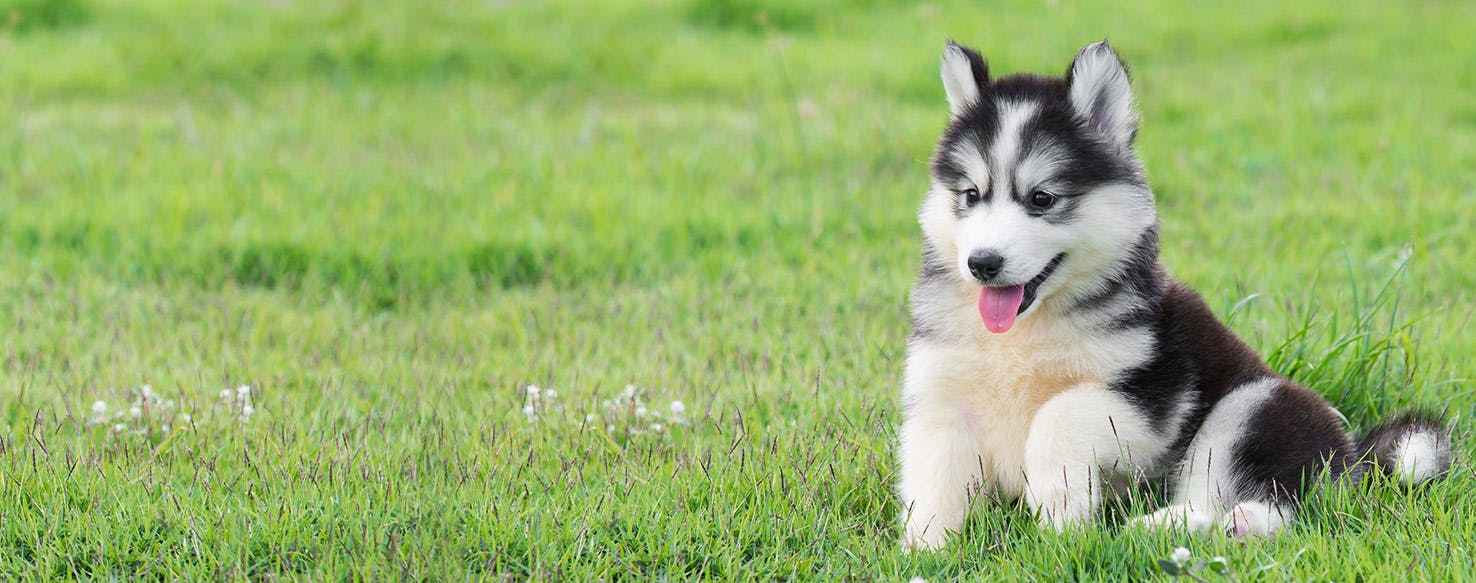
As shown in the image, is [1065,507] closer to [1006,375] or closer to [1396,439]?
[1006,375]

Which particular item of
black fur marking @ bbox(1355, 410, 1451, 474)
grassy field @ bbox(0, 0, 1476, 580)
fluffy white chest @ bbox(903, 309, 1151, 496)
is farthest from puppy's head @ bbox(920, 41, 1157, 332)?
black fur marking @ bbox(1355, 410, 1451, 474)

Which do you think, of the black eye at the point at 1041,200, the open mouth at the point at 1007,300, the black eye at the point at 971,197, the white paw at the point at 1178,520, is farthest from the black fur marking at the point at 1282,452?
the black eye at the point at 971,197

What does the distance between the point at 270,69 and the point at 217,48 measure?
63cm

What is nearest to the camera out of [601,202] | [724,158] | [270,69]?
[601,202]

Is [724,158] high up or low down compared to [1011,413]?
down

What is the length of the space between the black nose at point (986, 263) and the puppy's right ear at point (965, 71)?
0.68 m

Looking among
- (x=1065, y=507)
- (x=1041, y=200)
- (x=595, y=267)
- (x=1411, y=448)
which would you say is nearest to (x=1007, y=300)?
A: (x=1041, y=200)

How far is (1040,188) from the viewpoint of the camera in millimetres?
4199

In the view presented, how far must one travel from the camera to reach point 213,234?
7.89 meters

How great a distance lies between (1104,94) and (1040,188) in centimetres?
46

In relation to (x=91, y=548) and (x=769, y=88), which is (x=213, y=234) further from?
(x=769, y=88)

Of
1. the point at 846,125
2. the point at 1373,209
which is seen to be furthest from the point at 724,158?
the point at 1373,209

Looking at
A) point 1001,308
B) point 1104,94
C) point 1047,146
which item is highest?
point 1104,94

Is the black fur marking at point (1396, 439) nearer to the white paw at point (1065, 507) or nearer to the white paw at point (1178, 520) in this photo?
the white paw at point (1178, 520)
